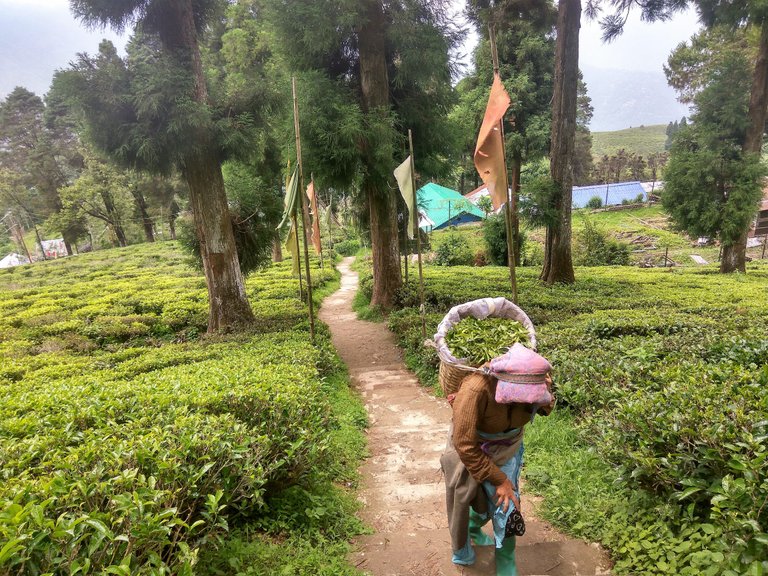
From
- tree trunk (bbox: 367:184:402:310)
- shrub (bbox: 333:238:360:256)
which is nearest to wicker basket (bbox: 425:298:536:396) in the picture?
tree trunk (bbox: 367:184:402:310)

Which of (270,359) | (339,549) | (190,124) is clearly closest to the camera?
(339,549)

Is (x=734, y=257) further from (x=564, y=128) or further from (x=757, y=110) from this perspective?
(x=564, y=128)

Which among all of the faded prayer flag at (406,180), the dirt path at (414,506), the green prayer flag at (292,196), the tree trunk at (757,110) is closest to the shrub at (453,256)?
the tree trunk at (757,110)

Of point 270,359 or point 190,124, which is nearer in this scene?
point 270,359

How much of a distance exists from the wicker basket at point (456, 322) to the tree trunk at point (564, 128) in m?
7.74

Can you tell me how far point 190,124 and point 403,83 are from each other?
4506mm

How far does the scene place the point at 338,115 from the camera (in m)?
7.96

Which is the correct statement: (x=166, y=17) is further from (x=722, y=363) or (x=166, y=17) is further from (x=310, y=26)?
(x=722, y=363)

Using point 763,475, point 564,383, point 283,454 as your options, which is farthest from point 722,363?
point 283,454

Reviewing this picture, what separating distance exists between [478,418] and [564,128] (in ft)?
30.3

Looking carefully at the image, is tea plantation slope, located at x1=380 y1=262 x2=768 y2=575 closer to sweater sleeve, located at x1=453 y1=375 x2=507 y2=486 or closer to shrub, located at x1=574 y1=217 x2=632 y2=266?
sweater sleeve, located at x1=453 y1=375 x2=507 y2=486

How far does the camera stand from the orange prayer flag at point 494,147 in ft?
15.4

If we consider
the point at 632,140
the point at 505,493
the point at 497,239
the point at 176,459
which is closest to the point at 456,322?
the point at 505,493

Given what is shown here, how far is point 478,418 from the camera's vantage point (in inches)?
82.7
